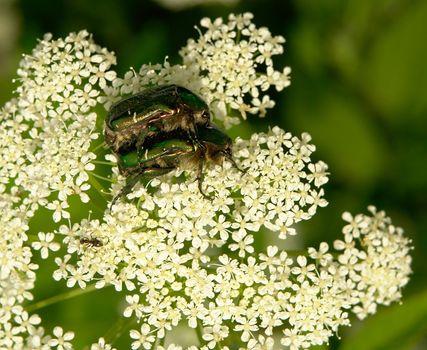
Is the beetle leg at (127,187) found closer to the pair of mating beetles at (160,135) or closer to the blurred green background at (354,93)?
the pair of mating beetles at (160,135)

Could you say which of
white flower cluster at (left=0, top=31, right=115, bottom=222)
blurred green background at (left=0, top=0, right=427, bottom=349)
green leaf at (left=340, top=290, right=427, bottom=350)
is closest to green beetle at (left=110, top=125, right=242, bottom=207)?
white flower cluster at (left=0, top=31, right=115, bottom=222)

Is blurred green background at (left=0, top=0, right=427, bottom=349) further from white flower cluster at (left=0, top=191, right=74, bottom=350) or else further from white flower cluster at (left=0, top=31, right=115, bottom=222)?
white flower cluster at (left=0, top=191, right=74, bottom=350)

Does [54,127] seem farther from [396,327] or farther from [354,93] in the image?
[354,93]

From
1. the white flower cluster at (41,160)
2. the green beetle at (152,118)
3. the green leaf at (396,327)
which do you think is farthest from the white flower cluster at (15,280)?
the green leaf at (396,327)

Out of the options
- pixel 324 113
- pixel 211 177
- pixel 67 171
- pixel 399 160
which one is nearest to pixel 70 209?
pixel 67 171

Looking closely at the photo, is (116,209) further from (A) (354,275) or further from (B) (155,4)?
(B) (155,4)

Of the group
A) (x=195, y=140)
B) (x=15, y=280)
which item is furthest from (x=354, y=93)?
(x=15, y=280)
